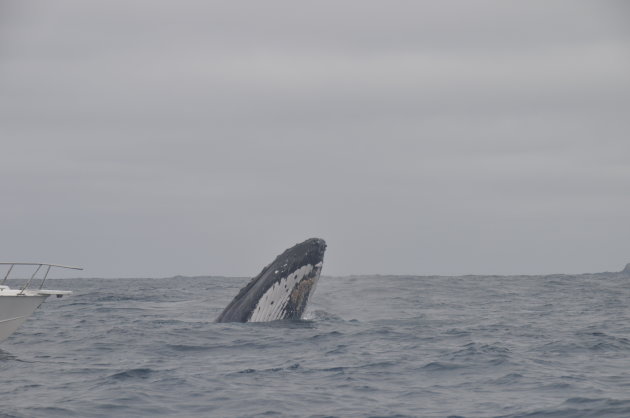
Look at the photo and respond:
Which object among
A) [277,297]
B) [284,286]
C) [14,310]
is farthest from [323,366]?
[14,310]

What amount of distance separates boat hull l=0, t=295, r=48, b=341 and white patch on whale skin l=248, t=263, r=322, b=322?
4.56 meters

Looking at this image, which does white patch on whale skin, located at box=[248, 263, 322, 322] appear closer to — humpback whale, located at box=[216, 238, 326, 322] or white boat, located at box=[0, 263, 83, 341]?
humpback whale, located at box=[216, 238, 326, 322]

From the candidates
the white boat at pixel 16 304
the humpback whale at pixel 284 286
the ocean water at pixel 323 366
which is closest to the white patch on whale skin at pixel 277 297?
the humpback whale at pixel 284 286

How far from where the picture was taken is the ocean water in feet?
33.0

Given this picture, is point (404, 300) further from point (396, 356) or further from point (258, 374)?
point (258, 374)

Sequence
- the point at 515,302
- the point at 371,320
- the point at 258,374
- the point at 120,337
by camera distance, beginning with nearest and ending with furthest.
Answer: the point at 258,374 → the point at 120,337 → the point at 371,320 → the point at 515,302

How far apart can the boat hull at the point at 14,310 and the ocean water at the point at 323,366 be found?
596 millimetres

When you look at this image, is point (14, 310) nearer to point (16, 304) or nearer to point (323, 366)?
point (16, 304)

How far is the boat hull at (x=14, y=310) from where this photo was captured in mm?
14242

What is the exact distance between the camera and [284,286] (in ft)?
55.1

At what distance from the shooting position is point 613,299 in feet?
96.9

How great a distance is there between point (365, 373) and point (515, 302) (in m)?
16.4

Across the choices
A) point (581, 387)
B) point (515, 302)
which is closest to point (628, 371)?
point (581, 387)

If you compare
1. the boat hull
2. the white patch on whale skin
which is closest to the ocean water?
the white patch on whale skin
